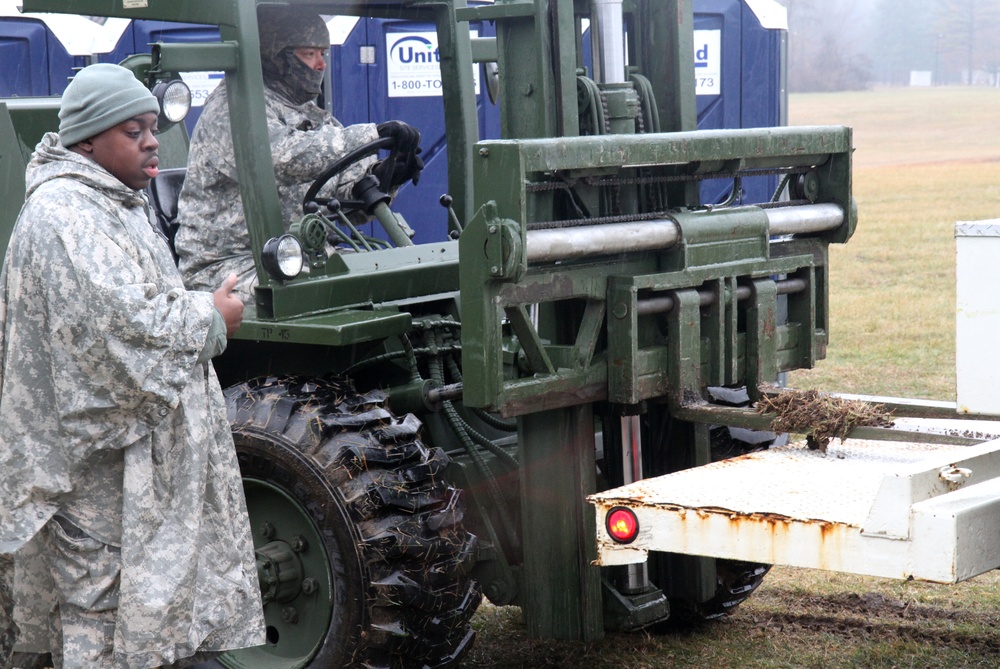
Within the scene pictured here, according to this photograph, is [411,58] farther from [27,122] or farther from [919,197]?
[919,197]

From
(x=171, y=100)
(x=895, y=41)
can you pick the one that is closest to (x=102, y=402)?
(x=171, y=100)

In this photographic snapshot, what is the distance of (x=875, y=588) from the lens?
632cm

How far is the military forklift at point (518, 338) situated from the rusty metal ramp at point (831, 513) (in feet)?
0.21

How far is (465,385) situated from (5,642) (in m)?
1.45

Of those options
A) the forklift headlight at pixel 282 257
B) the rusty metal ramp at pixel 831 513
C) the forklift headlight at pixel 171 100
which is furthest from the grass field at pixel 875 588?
the forklift headlight at pixel 171 100

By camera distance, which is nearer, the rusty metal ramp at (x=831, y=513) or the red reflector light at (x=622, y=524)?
the rusty metal ramp at (x=831, y=513)

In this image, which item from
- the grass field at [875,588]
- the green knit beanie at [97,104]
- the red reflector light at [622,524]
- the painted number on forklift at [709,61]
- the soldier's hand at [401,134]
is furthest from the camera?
the painted number on forklift at [709,61]

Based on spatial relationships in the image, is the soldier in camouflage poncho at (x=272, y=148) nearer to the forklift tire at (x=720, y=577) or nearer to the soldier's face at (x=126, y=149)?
the soldier's face at (x=126, y=149)

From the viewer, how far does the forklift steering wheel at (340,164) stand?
5008mm

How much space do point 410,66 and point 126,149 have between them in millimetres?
8338

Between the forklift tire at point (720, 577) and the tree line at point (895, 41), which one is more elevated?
the tree line at point (895, 41)

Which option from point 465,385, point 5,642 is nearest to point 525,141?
point 465,385

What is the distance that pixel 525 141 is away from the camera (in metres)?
4.15

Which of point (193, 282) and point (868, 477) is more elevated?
point (193, 282)
